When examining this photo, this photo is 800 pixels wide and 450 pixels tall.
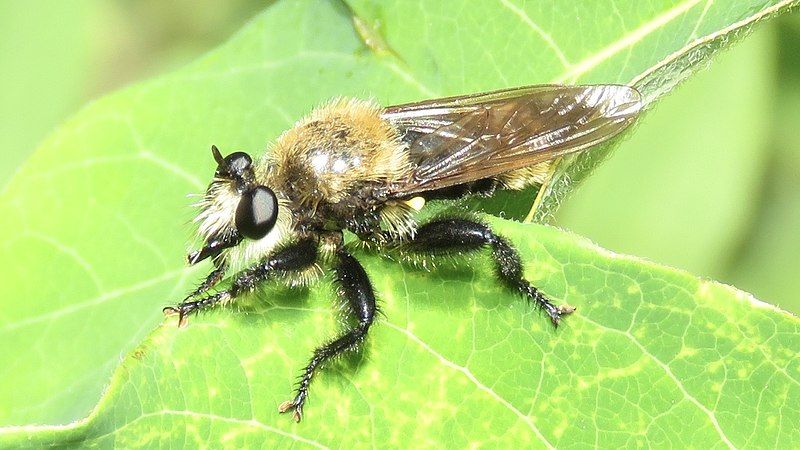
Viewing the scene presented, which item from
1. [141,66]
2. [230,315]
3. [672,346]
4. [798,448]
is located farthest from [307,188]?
[141,66]

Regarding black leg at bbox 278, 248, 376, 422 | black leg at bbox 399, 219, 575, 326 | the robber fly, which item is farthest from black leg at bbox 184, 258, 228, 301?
black leg at bbox 399, 219, 575, 326

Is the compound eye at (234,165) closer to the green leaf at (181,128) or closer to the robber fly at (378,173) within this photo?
the robber fly at (378,173)

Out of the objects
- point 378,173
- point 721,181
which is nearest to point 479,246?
point 378,173

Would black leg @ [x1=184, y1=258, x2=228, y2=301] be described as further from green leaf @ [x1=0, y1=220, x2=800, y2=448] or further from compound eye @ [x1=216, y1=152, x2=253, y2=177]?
green leaf @ [x1=0, y1=220, x2=800, y2=448]

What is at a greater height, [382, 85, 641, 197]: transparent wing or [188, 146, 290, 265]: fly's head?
[188, 146, 290, 265]: fly's head

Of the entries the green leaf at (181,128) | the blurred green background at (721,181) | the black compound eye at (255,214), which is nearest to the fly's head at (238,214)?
the black compound eye at (255,214)

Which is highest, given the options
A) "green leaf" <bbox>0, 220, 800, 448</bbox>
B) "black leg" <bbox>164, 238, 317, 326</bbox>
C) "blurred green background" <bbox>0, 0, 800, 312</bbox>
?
"black leg" <bbox>164, 238, 317, 326</bbox>
